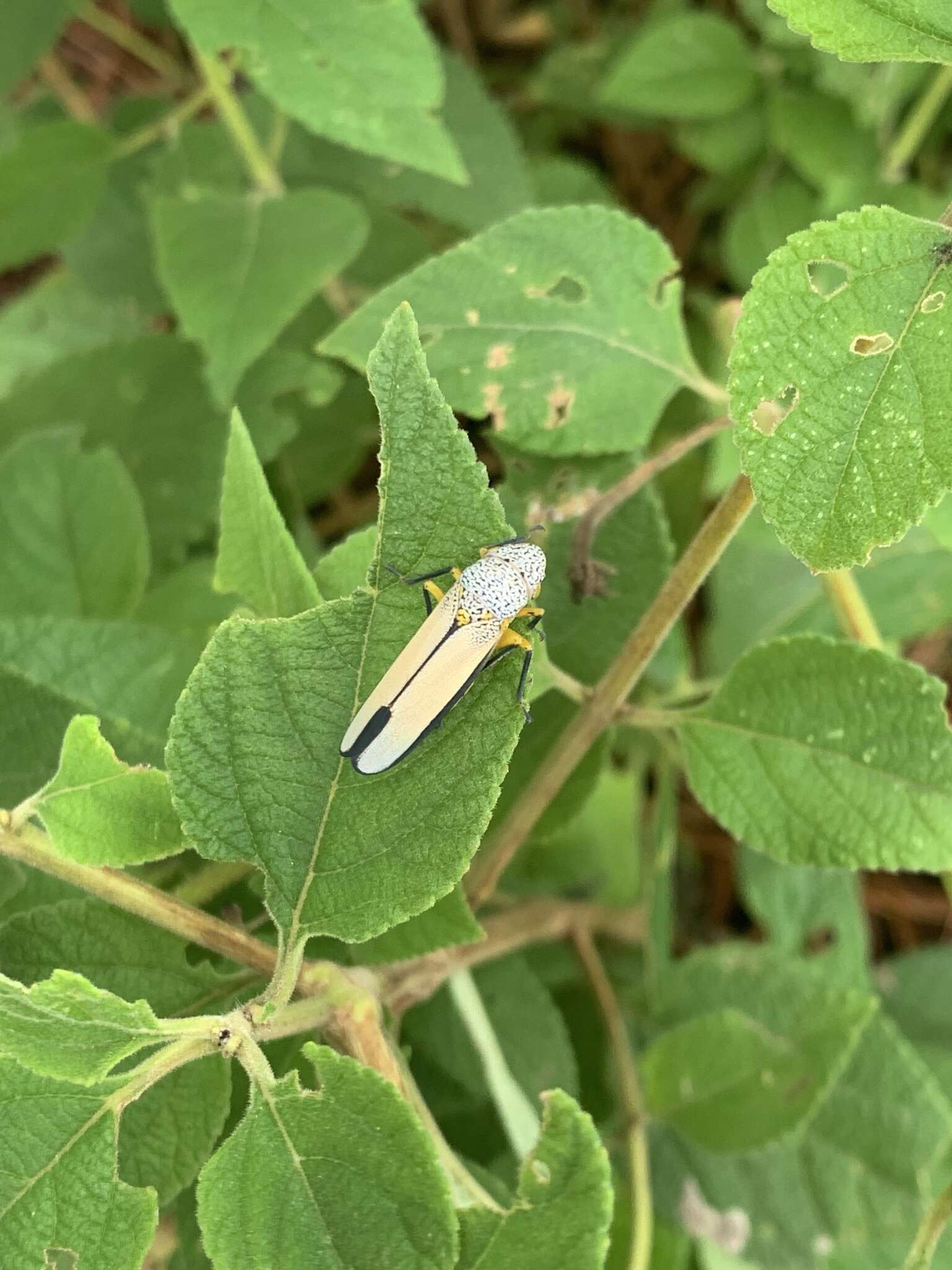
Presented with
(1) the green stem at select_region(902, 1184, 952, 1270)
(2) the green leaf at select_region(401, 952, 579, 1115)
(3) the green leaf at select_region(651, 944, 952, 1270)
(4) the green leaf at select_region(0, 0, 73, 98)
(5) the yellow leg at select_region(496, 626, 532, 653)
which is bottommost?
(3) the green leaf at select_region(651, 944, 952, 1270)

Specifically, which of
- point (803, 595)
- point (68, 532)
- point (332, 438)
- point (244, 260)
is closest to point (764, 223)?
point (803, 595)

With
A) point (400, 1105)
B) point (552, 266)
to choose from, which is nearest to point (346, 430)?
point (552, 266)

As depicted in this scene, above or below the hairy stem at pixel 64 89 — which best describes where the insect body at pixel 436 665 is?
below

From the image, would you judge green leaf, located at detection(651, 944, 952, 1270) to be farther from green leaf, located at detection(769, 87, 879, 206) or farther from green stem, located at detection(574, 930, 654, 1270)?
green leaf, located at detection(769, 87, 879, 206)

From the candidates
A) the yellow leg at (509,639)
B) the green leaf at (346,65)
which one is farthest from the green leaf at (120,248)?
the yellow leg at (509,639)

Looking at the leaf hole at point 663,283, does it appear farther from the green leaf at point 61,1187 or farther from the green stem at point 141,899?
the green leaf at point 61,1187

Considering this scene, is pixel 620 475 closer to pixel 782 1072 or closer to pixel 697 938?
pixel 782 1072

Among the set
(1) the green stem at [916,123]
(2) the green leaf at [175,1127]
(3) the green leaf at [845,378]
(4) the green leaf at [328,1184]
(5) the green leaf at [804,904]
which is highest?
(3) the green leaf at [845,378]

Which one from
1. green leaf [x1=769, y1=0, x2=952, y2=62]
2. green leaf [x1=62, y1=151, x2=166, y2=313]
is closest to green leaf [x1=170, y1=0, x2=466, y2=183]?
green leaf [x1=769, y1=0, x2=952, y2=62]
